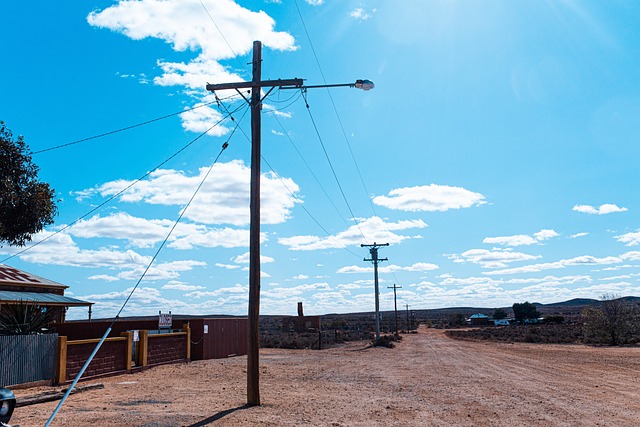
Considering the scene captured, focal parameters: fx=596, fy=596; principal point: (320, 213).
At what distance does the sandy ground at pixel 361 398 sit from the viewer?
1220 centimetres

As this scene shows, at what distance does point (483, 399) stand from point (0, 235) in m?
12.5

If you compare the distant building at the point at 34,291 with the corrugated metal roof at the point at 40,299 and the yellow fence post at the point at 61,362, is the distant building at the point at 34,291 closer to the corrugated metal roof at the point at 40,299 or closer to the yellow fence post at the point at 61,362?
the corrugated metal roof at the point at 40,299

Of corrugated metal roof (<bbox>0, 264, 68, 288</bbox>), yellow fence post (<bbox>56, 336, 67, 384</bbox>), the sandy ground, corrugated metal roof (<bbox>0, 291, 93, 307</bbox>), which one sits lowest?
the sandy ground

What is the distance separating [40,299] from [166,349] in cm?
755

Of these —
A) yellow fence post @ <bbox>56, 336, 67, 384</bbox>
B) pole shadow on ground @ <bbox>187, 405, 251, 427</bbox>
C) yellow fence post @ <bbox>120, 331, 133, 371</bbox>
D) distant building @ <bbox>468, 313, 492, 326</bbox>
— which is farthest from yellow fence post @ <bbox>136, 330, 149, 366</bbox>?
distant building @ <bbox>468, 313, 492, 326</bbox>

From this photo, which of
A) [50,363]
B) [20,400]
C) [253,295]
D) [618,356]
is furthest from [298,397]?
[618,356]

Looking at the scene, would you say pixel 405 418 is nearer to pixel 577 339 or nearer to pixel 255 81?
Result: pixel 255 81

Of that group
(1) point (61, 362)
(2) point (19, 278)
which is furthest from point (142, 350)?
(2) point (19, 278)

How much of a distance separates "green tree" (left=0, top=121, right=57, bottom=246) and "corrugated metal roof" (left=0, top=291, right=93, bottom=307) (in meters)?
13.9

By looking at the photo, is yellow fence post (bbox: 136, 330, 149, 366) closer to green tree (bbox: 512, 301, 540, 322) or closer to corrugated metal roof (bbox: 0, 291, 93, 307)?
corrugated metal roof (bbox: 0, 291, 93, 307)

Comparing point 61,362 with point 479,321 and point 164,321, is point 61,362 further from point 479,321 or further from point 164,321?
point 479,321

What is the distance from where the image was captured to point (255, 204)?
14.8 m

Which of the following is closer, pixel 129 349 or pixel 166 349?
pixel 129 349

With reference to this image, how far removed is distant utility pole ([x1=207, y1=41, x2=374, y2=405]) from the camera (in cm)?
1426
